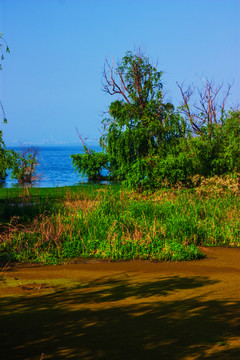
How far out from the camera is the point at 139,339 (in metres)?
4.68

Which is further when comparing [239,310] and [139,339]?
[239,310]

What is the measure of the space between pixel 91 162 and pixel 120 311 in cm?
2723

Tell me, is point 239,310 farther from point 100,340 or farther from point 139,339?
point 100,340

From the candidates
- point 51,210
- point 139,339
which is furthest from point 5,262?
point 139,339

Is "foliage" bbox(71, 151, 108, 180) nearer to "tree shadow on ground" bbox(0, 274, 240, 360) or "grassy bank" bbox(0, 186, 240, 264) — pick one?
"grassy bank" bbox(0, 186, 240, 264)

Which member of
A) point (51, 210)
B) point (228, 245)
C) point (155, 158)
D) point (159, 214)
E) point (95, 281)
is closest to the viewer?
point (95, 281)

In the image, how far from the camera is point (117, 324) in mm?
5129

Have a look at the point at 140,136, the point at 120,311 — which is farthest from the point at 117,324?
the point at 140,136

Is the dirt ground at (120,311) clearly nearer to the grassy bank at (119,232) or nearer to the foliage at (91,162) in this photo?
the grassy bank at (119,232)

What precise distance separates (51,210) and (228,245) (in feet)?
16.9

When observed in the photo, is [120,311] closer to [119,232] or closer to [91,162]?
[119,232]

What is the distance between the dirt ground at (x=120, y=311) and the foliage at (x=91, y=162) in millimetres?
24205

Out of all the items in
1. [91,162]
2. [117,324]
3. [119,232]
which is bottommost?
[117,324]

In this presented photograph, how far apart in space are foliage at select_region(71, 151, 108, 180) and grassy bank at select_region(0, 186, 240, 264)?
19.7m
